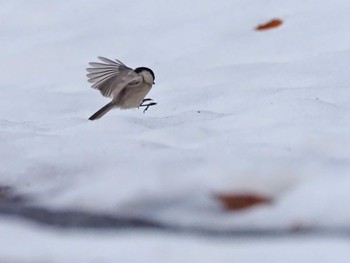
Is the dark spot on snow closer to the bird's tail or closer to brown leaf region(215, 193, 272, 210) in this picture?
brown leaf region(215, 193, 272, 210)

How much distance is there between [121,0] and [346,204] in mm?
2686

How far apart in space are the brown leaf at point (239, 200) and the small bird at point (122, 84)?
125 centimetres

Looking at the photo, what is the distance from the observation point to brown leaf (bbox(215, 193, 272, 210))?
1.59m

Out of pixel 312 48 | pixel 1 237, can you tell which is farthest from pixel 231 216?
pixel 312 48

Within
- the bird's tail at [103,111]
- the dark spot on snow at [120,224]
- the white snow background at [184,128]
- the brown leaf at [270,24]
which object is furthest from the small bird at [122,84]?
the dark spot on snow at [120,224]

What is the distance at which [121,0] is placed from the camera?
162 inches

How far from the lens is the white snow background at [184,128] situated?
150 centimetres

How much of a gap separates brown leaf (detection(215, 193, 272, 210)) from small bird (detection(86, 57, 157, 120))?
1.25m

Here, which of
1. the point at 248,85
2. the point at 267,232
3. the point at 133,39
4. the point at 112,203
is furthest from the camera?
the point at 133,39

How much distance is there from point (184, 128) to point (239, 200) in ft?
1.75

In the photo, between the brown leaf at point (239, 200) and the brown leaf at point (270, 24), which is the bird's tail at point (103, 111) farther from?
the brown leaf at point (239, 200)

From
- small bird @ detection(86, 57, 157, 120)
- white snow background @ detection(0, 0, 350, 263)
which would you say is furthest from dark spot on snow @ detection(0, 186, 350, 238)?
small bird @ detection(86, 57, 157, 120)

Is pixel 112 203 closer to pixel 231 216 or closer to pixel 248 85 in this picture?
pixel 231 216

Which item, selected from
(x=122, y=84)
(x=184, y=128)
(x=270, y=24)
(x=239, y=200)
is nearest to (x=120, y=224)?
(x=239, y=200)
